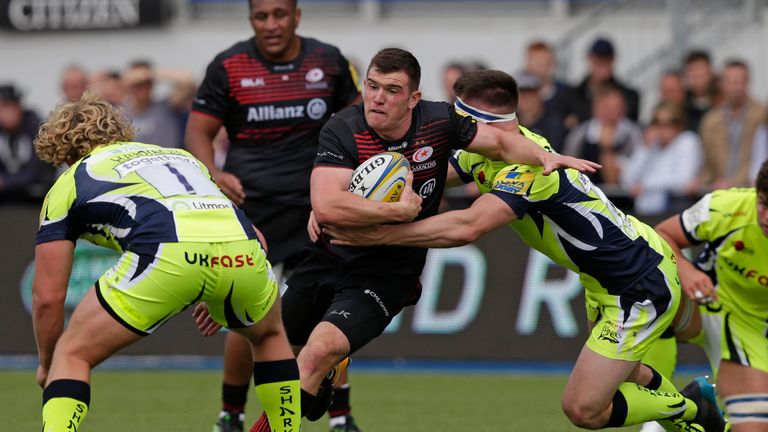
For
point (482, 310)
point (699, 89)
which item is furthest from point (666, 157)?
point (482, 310)

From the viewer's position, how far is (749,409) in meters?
6.73

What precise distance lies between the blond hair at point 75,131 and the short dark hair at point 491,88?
182 centimetres

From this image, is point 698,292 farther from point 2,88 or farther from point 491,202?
point 2,88

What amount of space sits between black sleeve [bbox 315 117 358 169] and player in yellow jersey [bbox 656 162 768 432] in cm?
191

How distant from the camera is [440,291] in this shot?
1156 centimetres

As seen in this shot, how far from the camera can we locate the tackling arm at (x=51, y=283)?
564 centimetres

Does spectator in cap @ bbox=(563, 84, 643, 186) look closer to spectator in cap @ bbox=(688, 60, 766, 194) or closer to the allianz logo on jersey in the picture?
spectator in cap @ bbox=(688, 60, 766, 194)

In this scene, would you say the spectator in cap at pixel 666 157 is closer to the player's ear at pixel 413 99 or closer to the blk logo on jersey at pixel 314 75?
the blk logo on jersey at pixel 314 75

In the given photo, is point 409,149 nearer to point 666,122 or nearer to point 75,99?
point 666,122

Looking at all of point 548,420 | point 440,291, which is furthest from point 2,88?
point 548,420

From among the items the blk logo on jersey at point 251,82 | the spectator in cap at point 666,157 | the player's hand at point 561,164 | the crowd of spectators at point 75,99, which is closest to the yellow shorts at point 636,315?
the player's hand at point 561,164

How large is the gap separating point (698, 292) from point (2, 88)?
29.9 ft

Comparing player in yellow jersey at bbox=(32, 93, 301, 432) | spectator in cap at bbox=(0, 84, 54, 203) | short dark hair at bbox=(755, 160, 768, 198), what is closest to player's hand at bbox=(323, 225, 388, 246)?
player in yellow jersey at bbox=(32, 93, 301, 432)

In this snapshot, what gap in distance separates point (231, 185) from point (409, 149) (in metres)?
1.79
